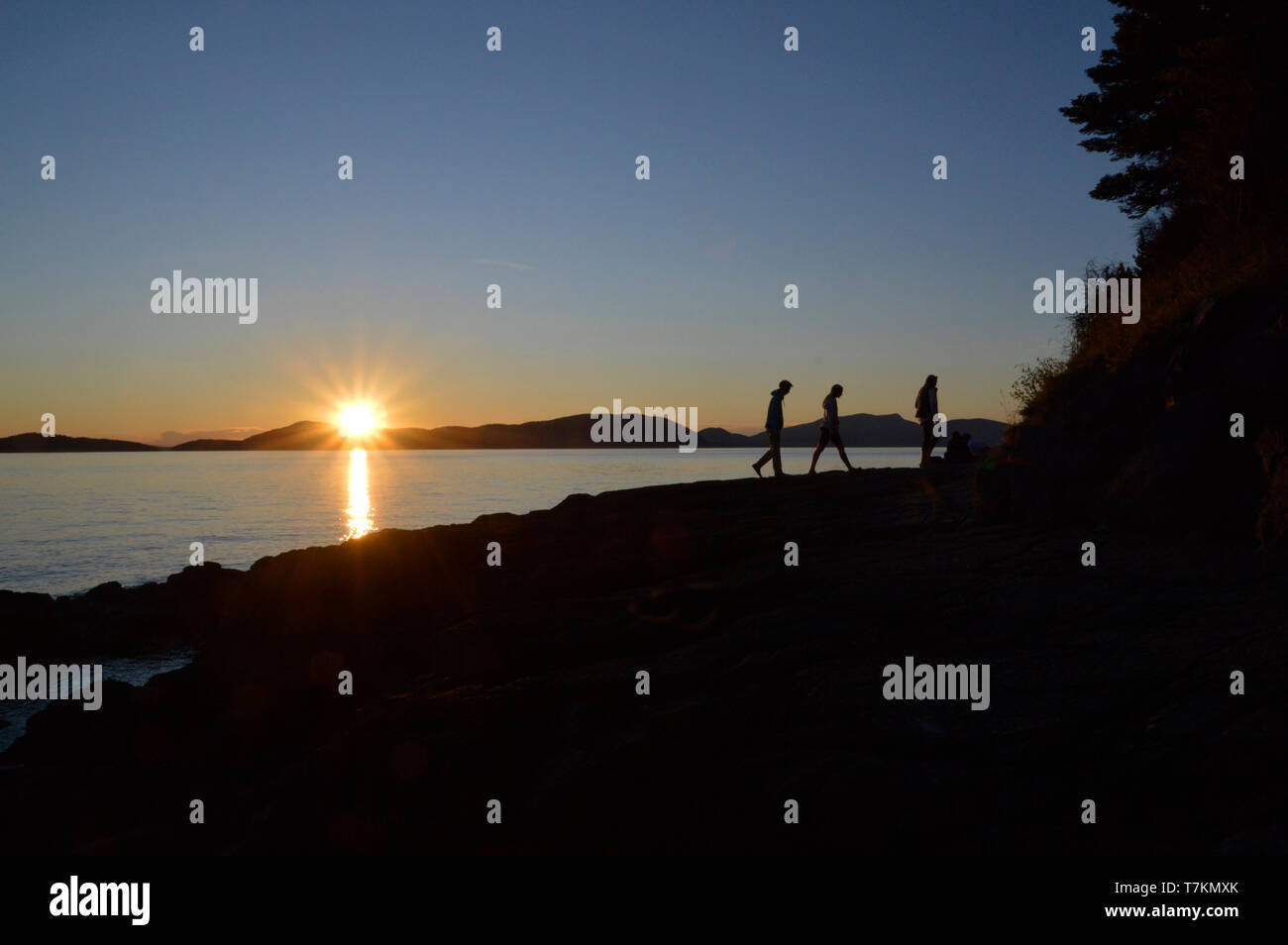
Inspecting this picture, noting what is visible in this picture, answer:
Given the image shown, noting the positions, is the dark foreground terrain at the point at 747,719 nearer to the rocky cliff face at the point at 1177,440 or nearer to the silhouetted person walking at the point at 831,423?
the rocky cliff face at the point at 1177,440

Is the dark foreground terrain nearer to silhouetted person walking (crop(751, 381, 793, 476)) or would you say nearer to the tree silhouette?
silhouetted person walking (crop(751, 381, 793, 476))

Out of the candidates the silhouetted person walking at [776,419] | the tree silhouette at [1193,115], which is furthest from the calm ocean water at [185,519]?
the tree silhouette at [1193,115]

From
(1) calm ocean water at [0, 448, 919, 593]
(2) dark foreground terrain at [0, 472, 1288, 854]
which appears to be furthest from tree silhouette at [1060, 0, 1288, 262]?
(1) calm ocean water at [0, 448, 919, 593]

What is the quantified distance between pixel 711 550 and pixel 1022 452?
4.62m

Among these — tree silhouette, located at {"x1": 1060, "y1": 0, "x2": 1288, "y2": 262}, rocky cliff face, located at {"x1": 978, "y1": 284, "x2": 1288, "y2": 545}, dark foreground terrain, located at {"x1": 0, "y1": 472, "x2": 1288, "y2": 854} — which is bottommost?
dark foreground terrain, located at {"x1": 0, "y1": 472, "x2": 1288, "y2": 854}

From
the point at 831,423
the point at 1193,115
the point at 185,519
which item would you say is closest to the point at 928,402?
the point at 831,423

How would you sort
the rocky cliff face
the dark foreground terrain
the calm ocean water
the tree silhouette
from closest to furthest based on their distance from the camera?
the dark foreground terrain → the rocky cliff face → the tree silhouette → the calm ocean water

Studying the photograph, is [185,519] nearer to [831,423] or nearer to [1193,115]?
[831,423]

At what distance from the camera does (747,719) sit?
5.91 meters

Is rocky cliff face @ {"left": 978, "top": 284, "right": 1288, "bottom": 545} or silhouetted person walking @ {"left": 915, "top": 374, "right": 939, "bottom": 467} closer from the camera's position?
rocky cliff face @ {"left": 978, "top": 284, "right": 1288, "bottom": 545}

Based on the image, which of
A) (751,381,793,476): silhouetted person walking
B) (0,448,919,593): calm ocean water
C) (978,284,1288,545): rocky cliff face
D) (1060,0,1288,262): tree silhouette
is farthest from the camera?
(0,448,919,593): calm ocean water

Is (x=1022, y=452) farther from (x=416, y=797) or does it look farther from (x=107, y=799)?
(x=107, y=799)

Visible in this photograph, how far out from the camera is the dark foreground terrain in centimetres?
477

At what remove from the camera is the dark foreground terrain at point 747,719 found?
188 inches
